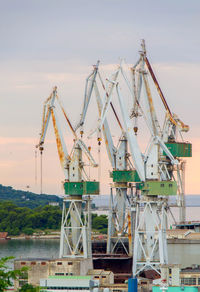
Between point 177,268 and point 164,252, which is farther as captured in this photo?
point 164,252

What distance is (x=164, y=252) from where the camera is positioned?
115750 mm

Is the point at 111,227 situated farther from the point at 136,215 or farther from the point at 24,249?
the point at 24,249

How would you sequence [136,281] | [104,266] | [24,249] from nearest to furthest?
[136,281] → [104,266] → [24,249]

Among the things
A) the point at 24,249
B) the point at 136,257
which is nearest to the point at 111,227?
the point at 136,257

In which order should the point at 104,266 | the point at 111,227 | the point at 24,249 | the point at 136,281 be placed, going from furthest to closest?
the point at 24,249
the point at 111,227
the point at 104,266
the point at 136,281

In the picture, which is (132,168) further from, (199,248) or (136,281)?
(136,281)

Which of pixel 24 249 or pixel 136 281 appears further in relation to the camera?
pixel 24 249

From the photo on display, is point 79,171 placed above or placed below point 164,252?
above

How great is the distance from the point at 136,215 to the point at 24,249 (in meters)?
77.0

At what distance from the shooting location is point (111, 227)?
132m

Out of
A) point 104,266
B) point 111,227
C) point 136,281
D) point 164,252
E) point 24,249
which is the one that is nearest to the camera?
point 136,281

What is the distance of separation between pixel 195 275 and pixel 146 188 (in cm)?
1199

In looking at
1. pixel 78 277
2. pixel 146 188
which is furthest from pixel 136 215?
pixel 78 277

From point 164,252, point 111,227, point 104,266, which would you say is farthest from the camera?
point 111,227
